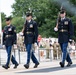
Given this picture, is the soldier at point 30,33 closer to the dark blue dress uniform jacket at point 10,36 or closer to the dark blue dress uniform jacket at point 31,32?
the dark blue dress uniform jacket at point 31,32

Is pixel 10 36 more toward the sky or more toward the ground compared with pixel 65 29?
more toward the ground

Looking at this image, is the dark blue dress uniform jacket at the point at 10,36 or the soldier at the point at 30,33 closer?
the soldier at the point at 30,33

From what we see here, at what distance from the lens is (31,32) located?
498 inches

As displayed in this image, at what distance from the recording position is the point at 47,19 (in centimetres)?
5653

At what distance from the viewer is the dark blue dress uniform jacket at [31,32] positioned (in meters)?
12.6

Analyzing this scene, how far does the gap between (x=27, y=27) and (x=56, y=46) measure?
12.2m

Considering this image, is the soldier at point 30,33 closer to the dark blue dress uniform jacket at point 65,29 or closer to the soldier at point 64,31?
the soldier at point 64,31

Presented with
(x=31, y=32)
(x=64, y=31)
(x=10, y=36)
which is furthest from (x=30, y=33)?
(x=64, y=31)

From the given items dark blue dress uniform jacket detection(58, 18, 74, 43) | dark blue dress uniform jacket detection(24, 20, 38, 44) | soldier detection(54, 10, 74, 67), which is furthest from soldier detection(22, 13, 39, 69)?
dark blue dress uniform jacket detection(58, 18, 74, 43)

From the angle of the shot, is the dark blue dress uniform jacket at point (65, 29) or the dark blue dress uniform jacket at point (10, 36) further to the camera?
the dark blue dress uniform jacket at point (10, 36)

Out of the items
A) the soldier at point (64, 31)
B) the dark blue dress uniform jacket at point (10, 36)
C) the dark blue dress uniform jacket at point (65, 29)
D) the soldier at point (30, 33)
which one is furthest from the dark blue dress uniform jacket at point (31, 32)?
the dark blue dress uniform jacket at point (65, 29)

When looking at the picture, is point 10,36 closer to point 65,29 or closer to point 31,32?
point 31,32

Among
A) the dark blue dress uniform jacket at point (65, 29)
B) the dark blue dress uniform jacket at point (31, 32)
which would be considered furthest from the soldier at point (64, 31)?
the dark blue dress uniform jacket at point (31, 32)

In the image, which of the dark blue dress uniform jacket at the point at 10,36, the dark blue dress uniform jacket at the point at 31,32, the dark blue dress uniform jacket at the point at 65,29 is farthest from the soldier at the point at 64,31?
the dark blue dress uniform jacket at the point at 10,36
